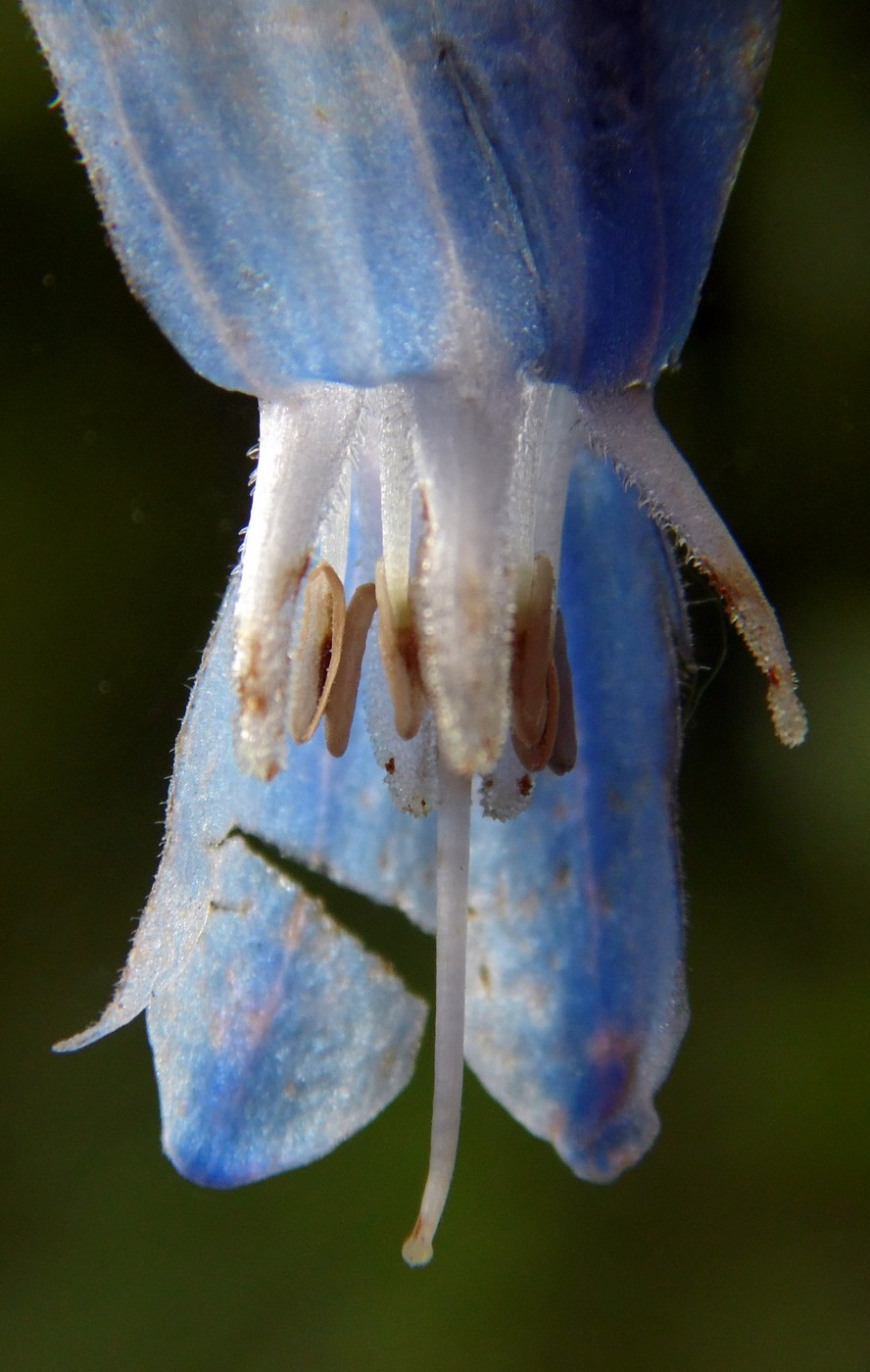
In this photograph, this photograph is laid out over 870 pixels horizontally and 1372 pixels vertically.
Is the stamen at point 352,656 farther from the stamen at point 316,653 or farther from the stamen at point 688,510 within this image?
the stamen at point 688,510

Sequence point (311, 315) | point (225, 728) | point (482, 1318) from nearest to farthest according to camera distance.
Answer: point (311, 315)
point (225, 728)
point (482, 1318)

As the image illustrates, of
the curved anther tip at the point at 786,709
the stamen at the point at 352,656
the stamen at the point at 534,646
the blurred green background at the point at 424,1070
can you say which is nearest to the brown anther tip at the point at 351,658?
the stamen at the point at 352,656

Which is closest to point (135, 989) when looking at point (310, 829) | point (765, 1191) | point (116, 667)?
point (310, 829)

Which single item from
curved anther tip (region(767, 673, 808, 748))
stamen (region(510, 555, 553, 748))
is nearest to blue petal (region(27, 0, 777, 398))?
stamen (region(510, 555, 553, 748))

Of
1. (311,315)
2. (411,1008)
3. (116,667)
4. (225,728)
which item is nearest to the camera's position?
(311,315)

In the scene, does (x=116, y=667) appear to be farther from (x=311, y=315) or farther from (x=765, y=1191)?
(x=765, y=1191)

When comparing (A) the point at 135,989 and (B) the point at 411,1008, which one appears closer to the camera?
(A) the point at 135,989

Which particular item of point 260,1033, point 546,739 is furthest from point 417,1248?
point 546,739
